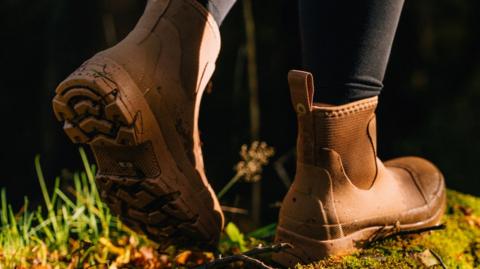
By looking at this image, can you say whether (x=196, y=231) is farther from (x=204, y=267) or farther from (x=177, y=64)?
(x=177, y=64)

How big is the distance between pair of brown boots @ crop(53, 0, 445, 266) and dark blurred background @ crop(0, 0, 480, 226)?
2537mm

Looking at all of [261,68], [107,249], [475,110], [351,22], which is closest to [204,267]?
[107,249]

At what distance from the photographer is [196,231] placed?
6.03ft

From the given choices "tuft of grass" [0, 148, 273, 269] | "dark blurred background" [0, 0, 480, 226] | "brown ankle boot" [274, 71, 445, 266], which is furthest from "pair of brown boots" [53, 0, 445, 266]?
"dark blurred background" [0, 0, 480, 226]

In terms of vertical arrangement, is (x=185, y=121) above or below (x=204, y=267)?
above

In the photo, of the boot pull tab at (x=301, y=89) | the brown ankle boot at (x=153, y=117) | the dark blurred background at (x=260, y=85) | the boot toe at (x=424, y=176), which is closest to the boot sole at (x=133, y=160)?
the brown ankle boot at (x=153, y=117)

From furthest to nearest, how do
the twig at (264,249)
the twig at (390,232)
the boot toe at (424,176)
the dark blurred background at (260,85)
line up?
the dark blurred background at (260,85) → the boot toe at (424,176) → the twig at (390,232) → the twig at (264,249)

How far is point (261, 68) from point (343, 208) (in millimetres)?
3064

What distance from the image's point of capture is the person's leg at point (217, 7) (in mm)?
1787

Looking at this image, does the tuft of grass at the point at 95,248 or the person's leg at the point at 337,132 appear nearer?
the person's leg at the point at 337,132

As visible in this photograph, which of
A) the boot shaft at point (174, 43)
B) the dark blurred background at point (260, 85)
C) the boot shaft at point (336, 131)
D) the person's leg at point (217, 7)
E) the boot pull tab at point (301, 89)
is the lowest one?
the dark blurred background at point (260, 85)

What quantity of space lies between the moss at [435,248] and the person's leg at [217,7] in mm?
778

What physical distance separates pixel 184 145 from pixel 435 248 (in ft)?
2.66

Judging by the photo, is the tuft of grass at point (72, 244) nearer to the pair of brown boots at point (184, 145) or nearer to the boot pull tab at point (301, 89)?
the pair of brown boots at point (184, 145)
